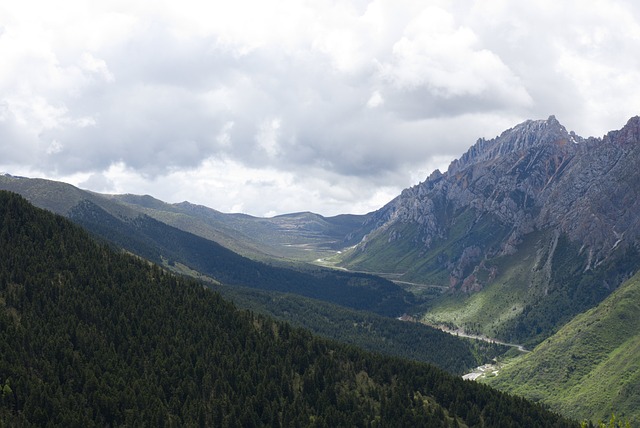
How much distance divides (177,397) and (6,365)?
5508cm

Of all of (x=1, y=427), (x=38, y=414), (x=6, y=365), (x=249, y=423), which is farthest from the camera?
(x=249, y=423)

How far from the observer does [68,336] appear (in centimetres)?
19438

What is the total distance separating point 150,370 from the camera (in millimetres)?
199750

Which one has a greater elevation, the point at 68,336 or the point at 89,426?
the point at 68,336

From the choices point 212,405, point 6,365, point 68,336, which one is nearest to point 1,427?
point 6,365

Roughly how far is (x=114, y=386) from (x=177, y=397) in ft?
72.5

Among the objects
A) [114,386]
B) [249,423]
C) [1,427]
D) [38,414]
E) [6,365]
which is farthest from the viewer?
[249,423]

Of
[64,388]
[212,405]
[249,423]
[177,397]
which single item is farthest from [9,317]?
[249,423]

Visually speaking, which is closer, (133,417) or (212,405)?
(133,417)

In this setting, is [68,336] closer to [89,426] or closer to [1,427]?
[89,426]

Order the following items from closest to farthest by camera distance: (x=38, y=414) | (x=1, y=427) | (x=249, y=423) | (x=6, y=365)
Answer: (x=1, y=427)
(x=38, y=414)
(x=6, y=365)
(x=249, y=423)

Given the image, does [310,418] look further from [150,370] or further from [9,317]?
[9,317]

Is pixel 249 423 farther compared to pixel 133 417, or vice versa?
pixel 249 423

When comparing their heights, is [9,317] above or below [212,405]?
above
